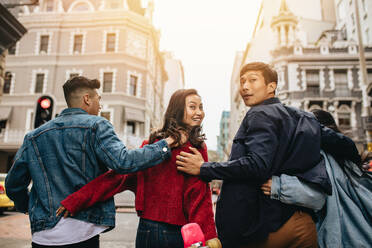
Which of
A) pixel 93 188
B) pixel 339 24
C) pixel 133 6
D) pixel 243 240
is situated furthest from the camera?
pixel 339 24

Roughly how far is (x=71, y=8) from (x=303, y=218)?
30.3 m

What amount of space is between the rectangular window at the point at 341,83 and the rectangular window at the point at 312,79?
→ 1789 mm

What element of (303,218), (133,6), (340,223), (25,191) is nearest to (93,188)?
(25,191)

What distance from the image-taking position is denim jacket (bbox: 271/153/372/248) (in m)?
2.04

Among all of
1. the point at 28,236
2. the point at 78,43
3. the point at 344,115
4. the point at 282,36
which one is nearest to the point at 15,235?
the point at 28,236

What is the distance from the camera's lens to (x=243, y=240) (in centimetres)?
202

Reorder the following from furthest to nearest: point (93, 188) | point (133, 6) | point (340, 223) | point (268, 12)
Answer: point (268, 12) → point (133, 6) → point (340, 223) → point (93, 188)

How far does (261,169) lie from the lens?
2023 mm

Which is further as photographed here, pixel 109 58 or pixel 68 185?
pixel 109 58

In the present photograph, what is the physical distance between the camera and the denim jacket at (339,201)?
2.04 meters

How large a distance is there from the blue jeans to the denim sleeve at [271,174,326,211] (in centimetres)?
78

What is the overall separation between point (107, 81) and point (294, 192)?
25706 mm

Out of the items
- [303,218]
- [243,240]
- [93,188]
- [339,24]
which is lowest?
[243,240]

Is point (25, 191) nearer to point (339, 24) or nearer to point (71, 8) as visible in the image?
point (71, 8)
